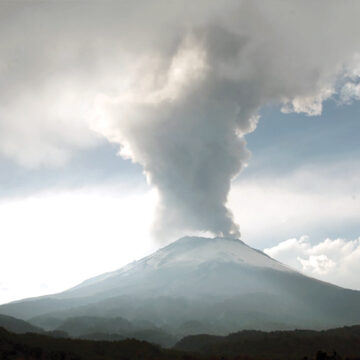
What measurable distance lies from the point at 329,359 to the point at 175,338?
6894 cm

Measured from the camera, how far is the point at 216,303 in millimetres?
147750

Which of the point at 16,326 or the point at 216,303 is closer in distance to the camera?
the point at 16,326

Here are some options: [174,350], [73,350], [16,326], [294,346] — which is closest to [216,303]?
[16,326]

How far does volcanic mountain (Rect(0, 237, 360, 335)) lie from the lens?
12412cm

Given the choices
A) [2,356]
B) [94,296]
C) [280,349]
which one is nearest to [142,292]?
[94,296]

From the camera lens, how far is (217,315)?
132375mm

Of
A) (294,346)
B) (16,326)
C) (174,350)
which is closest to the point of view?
(174,350)

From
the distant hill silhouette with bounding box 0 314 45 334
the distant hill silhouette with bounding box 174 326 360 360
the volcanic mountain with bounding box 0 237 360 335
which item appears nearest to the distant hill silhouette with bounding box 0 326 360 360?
the distant hill silhouette with bounding box 174 326 360 360

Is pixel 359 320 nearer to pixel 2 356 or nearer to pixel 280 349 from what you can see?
pixel 280 349

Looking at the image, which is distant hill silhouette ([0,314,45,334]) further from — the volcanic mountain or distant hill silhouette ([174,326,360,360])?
distant hill silhouette ([174,326,360,360])

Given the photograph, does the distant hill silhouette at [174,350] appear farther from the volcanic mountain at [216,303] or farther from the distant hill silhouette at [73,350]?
the volcanic mountain at [216,303]

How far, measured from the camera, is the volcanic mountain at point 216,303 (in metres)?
124

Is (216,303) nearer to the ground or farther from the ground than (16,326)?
farther from the ground

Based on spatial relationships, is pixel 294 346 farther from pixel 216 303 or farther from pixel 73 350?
pixel 216 303
